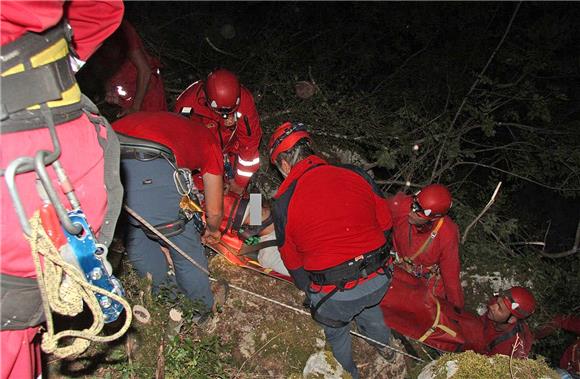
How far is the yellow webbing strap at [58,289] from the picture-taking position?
4.11 ft

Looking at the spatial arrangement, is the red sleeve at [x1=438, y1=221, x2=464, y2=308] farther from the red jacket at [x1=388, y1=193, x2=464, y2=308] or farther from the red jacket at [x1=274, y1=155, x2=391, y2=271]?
the red jacket at [x1=274, y1=155, x2=391, y2=271]

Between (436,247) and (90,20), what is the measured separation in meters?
4.10

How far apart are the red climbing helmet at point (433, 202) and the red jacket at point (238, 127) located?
1775 mm

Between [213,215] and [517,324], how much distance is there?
356 cm

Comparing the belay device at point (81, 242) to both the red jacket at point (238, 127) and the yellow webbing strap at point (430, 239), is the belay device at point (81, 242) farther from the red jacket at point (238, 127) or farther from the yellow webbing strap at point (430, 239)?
the yellow webbing strap at point (430, 239)

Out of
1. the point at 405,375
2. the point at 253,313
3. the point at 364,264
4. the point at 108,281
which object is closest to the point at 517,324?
the point at 405,375

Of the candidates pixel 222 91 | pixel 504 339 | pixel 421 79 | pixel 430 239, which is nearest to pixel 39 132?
pixel 222 91

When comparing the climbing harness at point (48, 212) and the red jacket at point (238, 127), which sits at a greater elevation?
the climbing harness at point (48, 212)

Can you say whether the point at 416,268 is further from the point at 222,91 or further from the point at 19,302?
the point at 19,302

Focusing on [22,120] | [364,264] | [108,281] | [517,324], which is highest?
[22,120]

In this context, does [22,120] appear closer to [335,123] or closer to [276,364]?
[276,364]

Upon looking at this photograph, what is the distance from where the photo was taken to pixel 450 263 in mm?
4633

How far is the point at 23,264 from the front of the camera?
1.32 metres

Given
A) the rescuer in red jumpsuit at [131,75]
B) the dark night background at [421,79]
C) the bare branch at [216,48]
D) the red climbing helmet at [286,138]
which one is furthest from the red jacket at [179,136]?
the bare branch at [216,48]
